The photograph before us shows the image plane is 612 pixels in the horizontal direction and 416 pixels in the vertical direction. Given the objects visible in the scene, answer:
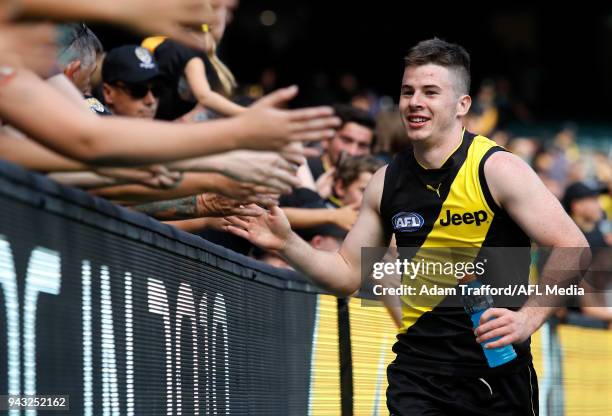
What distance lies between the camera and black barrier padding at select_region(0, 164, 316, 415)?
344cm

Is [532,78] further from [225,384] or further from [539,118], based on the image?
[225,384]

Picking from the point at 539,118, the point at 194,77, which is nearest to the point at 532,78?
the point at 539,118

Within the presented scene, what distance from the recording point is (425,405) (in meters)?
5.73

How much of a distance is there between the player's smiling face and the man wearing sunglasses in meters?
1.68

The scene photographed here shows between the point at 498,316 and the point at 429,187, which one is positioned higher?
the point at 429,187

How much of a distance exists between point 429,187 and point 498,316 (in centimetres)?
83

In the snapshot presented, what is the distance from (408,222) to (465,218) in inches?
12.0

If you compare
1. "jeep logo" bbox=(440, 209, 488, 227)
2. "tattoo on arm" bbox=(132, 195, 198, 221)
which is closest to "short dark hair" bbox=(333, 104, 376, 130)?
"jeep logo" bbox=(440, 209, 488, 227)

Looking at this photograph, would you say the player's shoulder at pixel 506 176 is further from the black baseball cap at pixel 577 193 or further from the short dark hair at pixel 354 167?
the black baseball cap at pixel 577 193

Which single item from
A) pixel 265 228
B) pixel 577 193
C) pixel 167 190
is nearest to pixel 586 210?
pixel 577 193

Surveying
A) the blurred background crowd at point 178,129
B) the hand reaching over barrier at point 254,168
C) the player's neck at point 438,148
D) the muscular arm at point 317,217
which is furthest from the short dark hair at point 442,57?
the hand reaching over barrier at point 254,168

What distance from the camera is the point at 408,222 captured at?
5.89 metres

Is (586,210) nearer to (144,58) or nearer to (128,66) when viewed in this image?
(144,58)

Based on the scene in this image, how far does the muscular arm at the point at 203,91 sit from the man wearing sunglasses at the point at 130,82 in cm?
42
